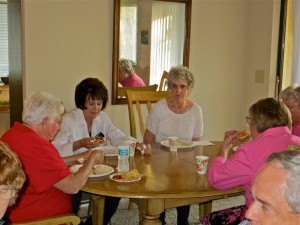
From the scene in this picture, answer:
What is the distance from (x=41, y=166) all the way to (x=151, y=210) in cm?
56

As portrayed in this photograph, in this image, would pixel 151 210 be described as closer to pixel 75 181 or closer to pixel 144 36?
pixel 75 181

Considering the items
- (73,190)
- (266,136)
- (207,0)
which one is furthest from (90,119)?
(207,0)

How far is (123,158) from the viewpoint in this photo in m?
2.23

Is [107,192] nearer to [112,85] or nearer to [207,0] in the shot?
[112,85]

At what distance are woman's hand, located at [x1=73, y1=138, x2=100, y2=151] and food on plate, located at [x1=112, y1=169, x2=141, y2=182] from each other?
51cm

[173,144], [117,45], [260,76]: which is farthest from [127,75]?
[260,76]

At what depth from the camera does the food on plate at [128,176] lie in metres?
2.08

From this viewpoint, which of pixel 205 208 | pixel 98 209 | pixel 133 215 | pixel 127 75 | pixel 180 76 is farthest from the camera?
pixel 127 75

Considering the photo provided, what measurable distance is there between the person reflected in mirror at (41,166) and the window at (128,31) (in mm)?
1554

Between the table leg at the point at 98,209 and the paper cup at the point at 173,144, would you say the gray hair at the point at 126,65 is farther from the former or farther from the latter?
the table leg at the point at 98,209

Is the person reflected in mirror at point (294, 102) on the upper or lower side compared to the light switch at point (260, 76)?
lower

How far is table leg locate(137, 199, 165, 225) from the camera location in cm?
202

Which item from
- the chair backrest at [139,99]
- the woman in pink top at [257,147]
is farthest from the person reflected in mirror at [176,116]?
the woman in pink top at [257,147]

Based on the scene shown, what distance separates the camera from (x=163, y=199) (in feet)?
6.66
